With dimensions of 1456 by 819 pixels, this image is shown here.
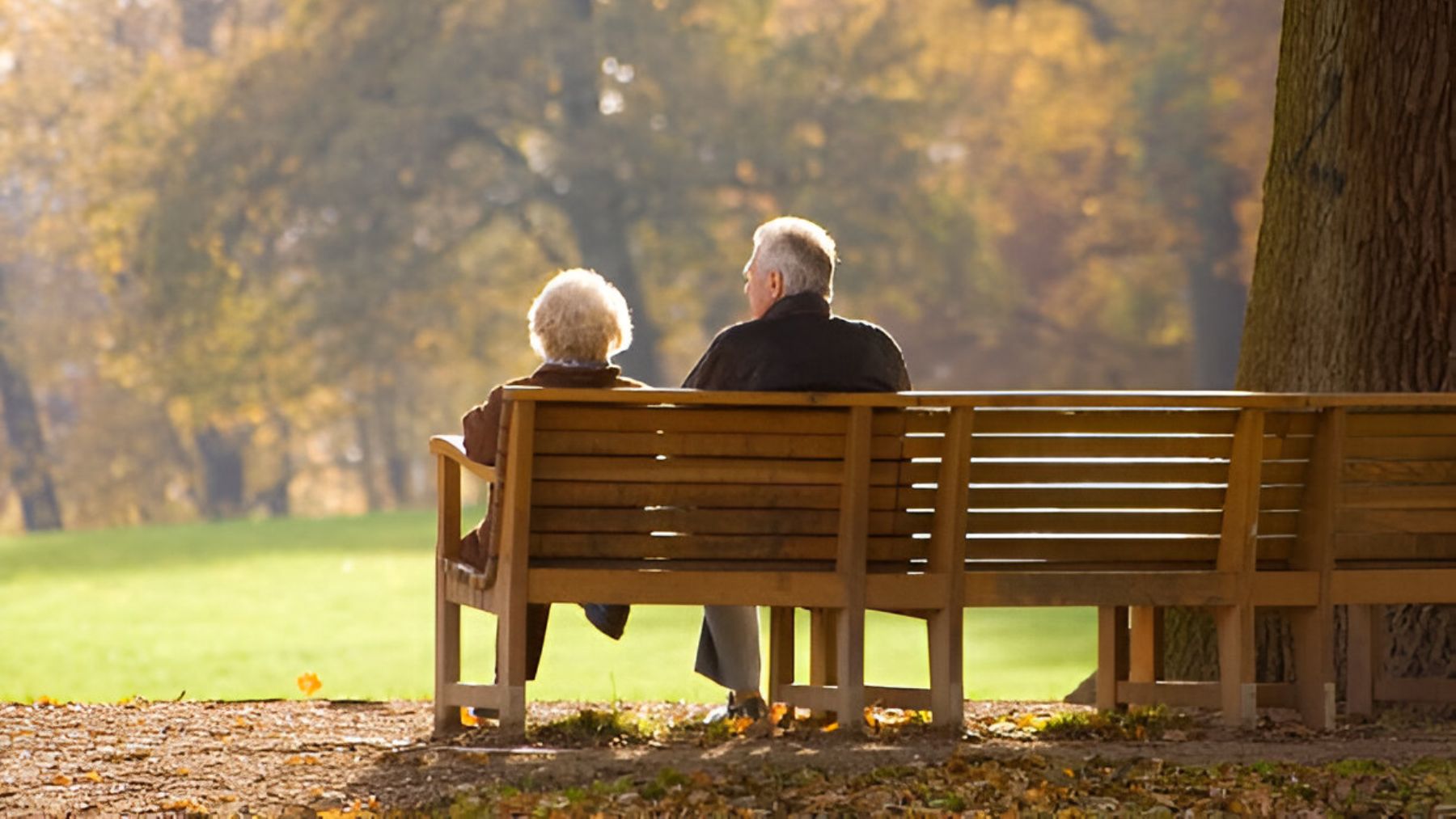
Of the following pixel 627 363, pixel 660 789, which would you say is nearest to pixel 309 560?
pixel 660 789

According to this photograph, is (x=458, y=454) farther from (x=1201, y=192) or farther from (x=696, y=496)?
(x=1201, y=192)

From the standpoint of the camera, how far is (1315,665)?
6664 mm

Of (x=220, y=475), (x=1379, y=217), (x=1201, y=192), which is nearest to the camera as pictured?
(x=1379, y=217)

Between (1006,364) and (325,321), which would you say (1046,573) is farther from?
(1006,364)

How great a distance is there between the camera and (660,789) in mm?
5422

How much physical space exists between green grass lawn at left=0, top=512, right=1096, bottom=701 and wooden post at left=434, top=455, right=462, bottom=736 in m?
2.06

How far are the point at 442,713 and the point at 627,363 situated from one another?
102 feet

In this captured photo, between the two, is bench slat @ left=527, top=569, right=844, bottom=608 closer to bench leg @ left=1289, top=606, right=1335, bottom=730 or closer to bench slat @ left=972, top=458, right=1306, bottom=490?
bench slat @ left=972, top=458, right=1306, bottom=490

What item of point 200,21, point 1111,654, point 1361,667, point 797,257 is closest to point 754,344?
point 797,257

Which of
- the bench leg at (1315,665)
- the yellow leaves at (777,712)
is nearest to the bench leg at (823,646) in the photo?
the yellow leaves at (777,712)

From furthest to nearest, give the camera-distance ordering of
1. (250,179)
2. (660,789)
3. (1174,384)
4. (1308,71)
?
1. (1174,384)
2. (250,179)
3. (1308,71)
4. (660,789)

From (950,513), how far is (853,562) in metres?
0.31

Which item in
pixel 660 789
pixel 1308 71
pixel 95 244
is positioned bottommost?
pixel 660 789

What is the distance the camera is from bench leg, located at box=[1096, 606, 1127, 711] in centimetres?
716
